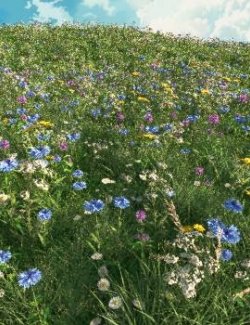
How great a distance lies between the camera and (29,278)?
442 cm

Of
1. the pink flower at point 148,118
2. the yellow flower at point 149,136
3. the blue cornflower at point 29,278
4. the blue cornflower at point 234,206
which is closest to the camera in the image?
the blue cornflower at point 29,278

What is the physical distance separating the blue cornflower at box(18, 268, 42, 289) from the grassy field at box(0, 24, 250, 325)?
1 cm

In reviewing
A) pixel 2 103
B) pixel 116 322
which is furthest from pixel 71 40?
pixel 116 322

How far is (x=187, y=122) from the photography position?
29.2ft

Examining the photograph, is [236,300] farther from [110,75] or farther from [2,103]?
[110,75]

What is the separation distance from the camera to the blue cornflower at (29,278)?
438 cm

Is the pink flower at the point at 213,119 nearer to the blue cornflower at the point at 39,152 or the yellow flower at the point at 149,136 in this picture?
the yellow flower at the point at 149,136

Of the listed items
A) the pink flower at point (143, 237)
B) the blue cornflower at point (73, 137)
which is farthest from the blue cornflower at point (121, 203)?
the blue cornflower at point (73, 137)

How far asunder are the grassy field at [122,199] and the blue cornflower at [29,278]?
0.01 meters

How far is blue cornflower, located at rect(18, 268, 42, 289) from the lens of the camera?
4381 millimetres

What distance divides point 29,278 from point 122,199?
145 centimetres

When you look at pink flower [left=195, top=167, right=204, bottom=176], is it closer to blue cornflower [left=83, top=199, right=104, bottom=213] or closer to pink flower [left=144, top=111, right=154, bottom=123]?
blue cornflower [left=83, top=199, right=104, bottom=213]

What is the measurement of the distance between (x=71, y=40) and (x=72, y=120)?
10.2 metres

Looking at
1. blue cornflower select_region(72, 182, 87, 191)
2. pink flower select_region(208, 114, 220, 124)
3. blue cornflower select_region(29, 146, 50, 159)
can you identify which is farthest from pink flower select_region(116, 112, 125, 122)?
blue cornflower select_region(72, 182, 87, 191)
